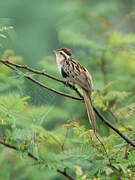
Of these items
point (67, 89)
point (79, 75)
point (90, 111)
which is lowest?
point (90, 111)

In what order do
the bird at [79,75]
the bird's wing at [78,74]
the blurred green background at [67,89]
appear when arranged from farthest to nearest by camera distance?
1. the bird's wing at [78,74]
2. the bird at [79,75]
3. the blurred green background at [67,89]

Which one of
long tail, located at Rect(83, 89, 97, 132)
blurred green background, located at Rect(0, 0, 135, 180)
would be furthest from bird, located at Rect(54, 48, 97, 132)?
blurred green background, located at Rect(0, 0, 135, 180)

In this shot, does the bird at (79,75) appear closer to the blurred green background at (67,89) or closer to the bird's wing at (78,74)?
the bird's wing at (78,74)

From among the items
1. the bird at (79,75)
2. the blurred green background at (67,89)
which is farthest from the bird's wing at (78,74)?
the blurred green background at (67,89)

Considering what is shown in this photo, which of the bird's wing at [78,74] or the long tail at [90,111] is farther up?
the bird's wing at [78,74]

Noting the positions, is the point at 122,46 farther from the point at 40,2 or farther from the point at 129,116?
the point at 40,2

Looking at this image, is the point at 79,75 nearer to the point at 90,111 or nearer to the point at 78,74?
the point at 78,74

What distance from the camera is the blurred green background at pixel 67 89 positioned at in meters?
2.39

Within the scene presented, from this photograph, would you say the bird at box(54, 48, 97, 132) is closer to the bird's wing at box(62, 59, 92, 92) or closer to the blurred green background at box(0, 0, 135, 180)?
the bird's wing at box(62, 59, 92, 92)

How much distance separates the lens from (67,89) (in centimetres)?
251

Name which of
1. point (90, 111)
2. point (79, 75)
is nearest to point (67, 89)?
point (90, 111)

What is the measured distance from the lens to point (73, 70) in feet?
9.80

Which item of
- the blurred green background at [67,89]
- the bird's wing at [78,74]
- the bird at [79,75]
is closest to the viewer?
the blurred green background at [67,89]

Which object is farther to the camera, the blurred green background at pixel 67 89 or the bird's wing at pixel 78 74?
the bird's wing at pixel 78 74
